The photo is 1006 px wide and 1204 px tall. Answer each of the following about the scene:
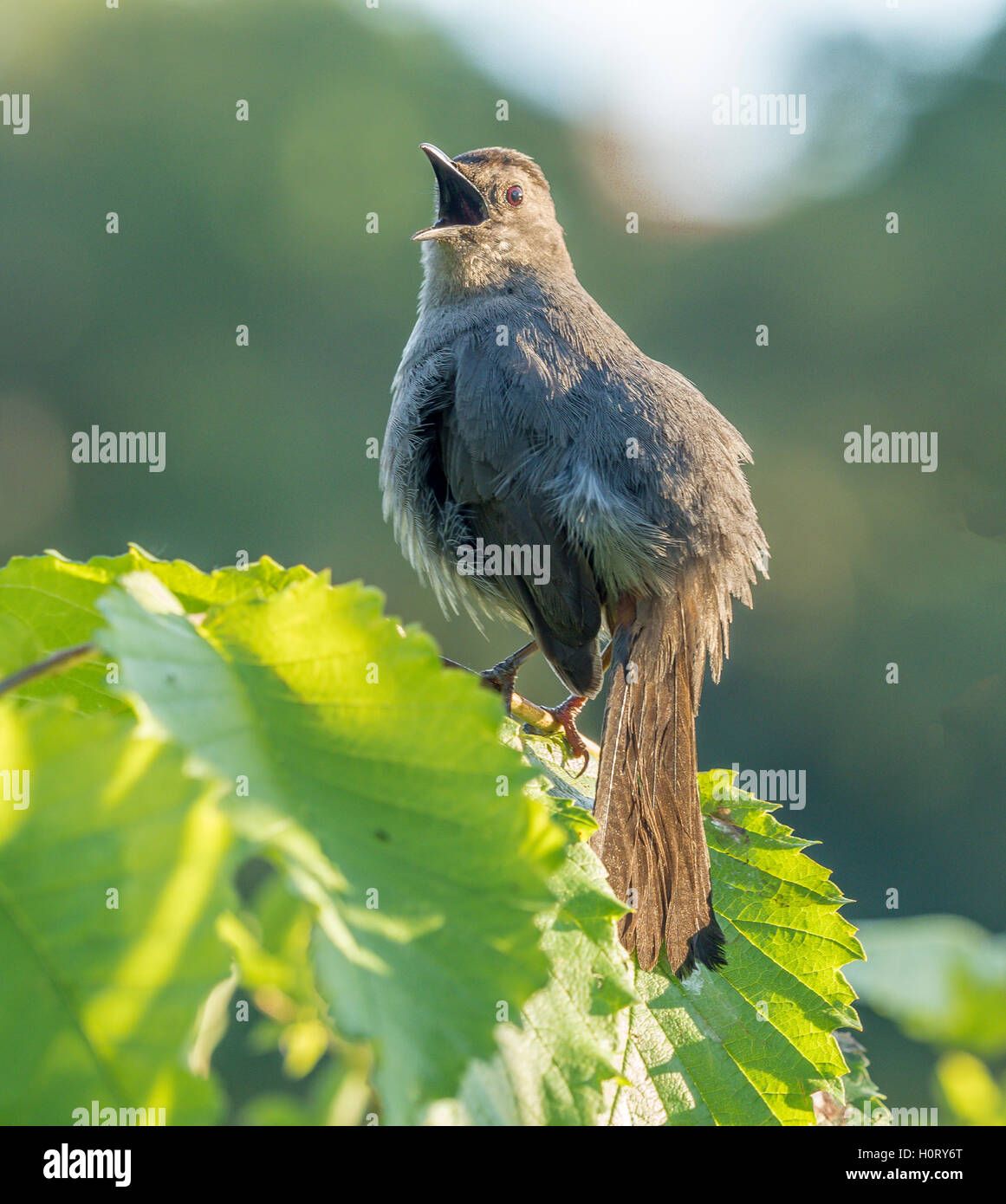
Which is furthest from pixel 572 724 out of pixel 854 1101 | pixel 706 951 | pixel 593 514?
pixel 854 1101

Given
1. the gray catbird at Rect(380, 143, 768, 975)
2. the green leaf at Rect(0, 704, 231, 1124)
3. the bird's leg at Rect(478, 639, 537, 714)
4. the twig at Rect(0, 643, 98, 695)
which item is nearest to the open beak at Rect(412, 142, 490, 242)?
the gray catbird at Rect(380, 143, 768, 975)

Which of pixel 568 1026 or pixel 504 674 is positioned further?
→ pixel 504 674

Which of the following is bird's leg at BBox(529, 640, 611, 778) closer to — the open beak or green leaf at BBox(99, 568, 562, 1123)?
green leaf at BBox(99, 568, 562, 1123)

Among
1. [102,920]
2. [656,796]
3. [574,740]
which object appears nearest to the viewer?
[102,920]

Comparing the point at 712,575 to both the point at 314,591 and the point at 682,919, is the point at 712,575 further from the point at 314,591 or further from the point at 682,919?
the point at 314,591

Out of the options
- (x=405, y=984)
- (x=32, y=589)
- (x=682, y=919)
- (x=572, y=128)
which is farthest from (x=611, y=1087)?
(x=572, y=128)

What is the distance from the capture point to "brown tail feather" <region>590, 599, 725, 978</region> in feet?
5.25

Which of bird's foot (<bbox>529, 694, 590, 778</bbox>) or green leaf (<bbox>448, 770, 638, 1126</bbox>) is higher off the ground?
bird's foot (<bbox>529, 694, 590, 778</bbox>)

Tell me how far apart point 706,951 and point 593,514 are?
1.23m

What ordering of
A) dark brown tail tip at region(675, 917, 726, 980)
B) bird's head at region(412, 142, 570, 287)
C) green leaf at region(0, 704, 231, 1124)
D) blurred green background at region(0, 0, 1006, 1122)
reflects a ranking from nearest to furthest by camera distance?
green leaf at region(0, 704, 231, 1124)
dark brown tail tip at region(675, 917, 726, 980)
bird's head at region(412, 142, 570, 287)
blurred green background at region(0, 0, 1006, 1122)

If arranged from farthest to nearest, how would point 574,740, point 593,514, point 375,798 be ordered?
point 593,514 → point 574,740 → point 375,798

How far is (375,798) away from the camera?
2.72ft

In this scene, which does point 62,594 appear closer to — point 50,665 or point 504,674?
point 50,665

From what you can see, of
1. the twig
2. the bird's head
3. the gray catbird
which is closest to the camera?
the twig
